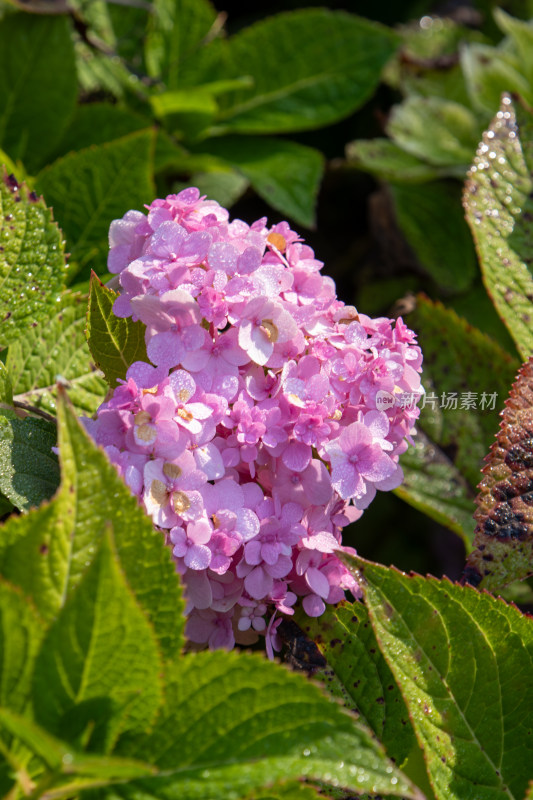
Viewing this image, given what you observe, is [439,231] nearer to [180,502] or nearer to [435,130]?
[435,130]


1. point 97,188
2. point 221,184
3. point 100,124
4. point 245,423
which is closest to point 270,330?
point 245,423

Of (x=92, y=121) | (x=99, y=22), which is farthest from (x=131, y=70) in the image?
(x=92, y=121)

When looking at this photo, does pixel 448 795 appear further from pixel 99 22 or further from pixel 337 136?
pixel 337 136

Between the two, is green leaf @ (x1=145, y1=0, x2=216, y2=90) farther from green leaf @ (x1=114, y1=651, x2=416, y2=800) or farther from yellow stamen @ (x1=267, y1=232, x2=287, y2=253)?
green leaf @ (x1=114, y1=651, x2=416, y2=800)

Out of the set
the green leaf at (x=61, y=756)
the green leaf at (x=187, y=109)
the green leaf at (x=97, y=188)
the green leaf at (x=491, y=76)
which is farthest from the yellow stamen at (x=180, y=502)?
the green leaf at (x=491, y=76)

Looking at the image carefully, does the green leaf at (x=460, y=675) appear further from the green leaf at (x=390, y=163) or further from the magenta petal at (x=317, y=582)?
the green leaf at (x=390, y=163)

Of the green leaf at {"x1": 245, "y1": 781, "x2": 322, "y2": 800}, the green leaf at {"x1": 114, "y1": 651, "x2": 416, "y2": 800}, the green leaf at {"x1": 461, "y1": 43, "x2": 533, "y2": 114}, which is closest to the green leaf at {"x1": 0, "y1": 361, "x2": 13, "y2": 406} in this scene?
the green leaf at {"x1": 114, "y1": 651, "x2": 416, "y2": 800}
